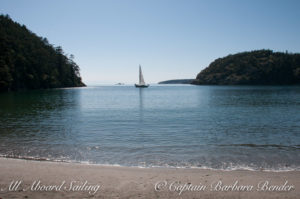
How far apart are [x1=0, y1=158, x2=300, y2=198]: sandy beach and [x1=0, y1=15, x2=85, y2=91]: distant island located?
97484mm

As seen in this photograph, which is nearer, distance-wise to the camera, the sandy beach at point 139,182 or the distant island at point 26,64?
the sandy beach at point 139,182

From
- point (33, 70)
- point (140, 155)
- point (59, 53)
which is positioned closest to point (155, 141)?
point (140, 155)

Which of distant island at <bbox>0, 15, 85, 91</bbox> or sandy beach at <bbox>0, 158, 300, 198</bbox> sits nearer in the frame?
sandy beach at <bbox>0, 158, 300, 198</bbox>

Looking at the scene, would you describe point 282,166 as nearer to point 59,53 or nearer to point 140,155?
point 140,155

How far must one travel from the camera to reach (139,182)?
818 cm

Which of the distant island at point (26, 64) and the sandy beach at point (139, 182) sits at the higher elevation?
the distant island at point (26, 64)

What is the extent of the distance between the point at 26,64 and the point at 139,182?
126m

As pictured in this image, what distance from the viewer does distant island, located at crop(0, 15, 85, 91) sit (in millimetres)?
98688

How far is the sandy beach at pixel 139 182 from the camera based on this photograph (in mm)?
7121

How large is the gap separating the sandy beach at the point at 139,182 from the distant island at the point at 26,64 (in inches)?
3838

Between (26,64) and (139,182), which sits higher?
(26,64)

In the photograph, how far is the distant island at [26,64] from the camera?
98.7 meters

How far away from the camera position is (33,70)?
122 meters

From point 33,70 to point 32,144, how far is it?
119829 mm
